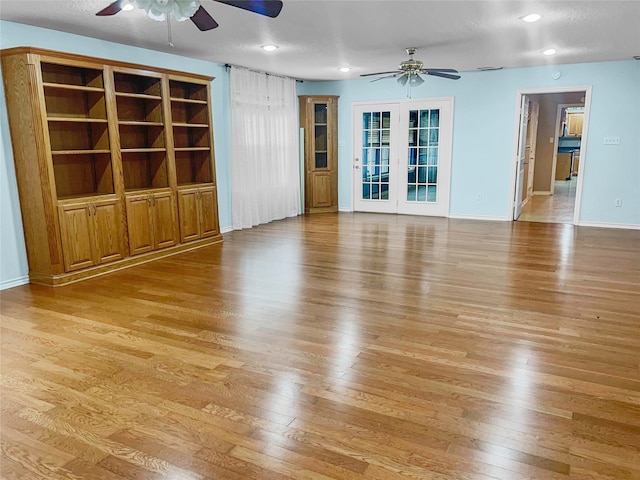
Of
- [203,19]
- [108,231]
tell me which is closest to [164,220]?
[108,231]

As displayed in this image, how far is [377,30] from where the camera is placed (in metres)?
4.76

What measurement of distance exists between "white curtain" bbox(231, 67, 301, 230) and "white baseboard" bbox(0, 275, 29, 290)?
10.7 ft

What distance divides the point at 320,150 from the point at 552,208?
15.6 feet

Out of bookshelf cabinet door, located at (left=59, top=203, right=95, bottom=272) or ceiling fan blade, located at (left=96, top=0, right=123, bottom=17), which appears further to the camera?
bookshelf cabinet door, located at (left=59, top=203, right=95, bottom=272)

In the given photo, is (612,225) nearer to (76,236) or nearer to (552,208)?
(552,208)

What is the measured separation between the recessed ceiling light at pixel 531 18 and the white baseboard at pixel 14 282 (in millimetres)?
5441

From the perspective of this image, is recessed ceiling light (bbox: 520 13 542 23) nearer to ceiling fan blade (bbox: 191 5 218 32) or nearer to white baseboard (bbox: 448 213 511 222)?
ceiling fan blade (bbox: 191 5 218 32)

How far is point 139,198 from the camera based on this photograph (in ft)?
17.3

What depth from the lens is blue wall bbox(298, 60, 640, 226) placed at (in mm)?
6973

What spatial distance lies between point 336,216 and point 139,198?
4170 mm

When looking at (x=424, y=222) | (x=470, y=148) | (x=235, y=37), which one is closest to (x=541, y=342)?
(x=235, y=37)

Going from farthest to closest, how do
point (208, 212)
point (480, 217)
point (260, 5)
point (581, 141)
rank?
1. point (480, 217)
2. point (581, 141)
3. point (208, 212)
4. point (260, 5)

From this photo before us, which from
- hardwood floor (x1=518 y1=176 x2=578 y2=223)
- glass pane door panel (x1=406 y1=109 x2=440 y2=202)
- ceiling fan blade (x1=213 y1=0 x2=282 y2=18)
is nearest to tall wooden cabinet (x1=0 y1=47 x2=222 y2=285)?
ceiling fan blade (x1=213 y1=0 x2=282 y2=18)

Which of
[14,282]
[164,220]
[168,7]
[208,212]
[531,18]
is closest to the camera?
[168,7]
